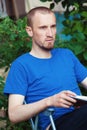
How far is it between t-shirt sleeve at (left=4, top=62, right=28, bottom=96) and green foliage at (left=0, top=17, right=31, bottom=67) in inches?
40.7

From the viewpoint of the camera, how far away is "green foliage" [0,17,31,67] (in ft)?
14.4

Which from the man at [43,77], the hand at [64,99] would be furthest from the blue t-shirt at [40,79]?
the hand at [64,99]

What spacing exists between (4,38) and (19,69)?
1.20m

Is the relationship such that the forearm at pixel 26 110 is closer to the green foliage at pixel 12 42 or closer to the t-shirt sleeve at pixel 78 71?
the t-shirt sleeve at pixel 78 71

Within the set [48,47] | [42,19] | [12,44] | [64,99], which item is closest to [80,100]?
[64,99]

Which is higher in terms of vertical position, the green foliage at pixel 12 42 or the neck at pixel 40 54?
the neck at pixel 40 54

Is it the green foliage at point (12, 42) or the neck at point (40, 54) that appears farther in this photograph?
the green foliage at point (12, 42)

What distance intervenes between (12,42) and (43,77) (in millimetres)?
1121

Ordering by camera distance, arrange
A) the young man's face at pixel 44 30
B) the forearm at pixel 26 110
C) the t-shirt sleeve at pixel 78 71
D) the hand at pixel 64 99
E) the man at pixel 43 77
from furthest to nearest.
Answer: the t-shirt sleeve at pixel 78 71, the young man's face at pixel 44 30, the man at pixel 43 77, the forearm at pixel 26 110, the hand at pixel 64 99

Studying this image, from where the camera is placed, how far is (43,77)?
11.0ft

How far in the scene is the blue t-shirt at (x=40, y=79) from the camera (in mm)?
3279

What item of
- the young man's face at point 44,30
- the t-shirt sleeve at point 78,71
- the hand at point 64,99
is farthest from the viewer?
the t-shirt sleeve at point 78,71

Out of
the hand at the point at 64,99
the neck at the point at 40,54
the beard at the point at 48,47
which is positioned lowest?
the hand at the point at 64,99

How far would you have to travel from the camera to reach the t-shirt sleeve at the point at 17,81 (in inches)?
127
